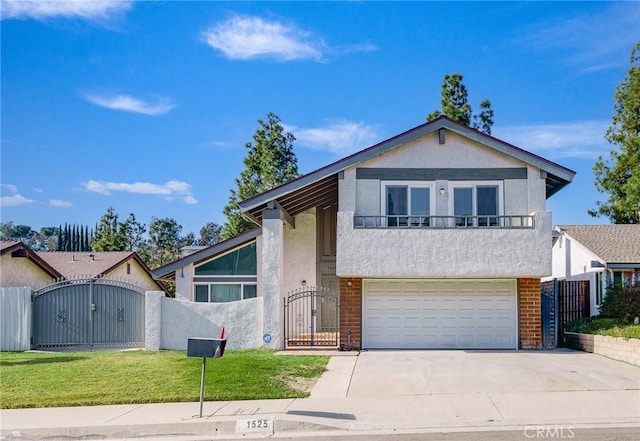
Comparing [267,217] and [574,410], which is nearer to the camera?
[574,410]

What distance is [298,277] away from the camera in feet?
73.9

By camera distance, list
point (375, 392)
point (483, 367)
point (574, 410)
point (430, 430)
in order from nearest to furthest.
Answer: point (430, 430)
point (574, 410)
point (375, 392)
point (483, 367)

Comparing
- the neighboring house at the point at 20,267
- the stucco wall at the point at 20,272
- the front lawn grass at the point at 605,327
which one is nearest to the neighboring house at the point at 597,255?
the front lawn grass at the point at 605,327

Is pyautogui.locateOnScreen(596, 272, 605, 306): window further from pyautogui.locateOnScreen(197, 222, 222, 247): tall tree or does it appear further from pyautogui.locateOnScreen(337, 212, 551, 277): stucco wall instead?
pyautogui.locateOnScreen(197, 222, 222, 247): tall tree

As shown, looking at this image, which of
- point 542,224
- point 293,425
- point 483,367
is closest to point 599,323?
point 542,224

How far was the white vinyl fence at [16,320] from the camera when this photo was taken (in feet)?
60.6

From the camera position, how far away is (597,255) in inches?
976

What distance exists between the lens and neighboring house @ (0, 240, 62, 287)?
82.3 feet

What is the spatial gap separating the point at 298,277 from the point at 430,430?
13.1 m

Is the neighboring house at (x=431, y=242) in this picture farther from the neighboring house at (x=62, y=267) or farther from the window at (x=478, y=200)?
the neighboring house at (x=62, y=267)

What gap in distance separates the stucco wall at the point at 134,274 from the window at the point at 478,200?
65.6 ft

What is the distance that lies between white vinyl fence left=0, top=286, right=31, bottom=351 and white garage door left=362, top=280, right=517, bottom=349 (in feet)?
31.3

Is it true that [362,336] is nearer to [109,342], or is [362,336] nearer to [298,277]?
[298,277]

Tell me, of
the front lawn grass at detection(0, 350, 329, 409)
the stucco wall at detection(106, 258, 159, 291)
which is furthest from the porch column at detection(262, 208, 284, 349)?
the stucco wall at detection(106, 258, 159, 291)
